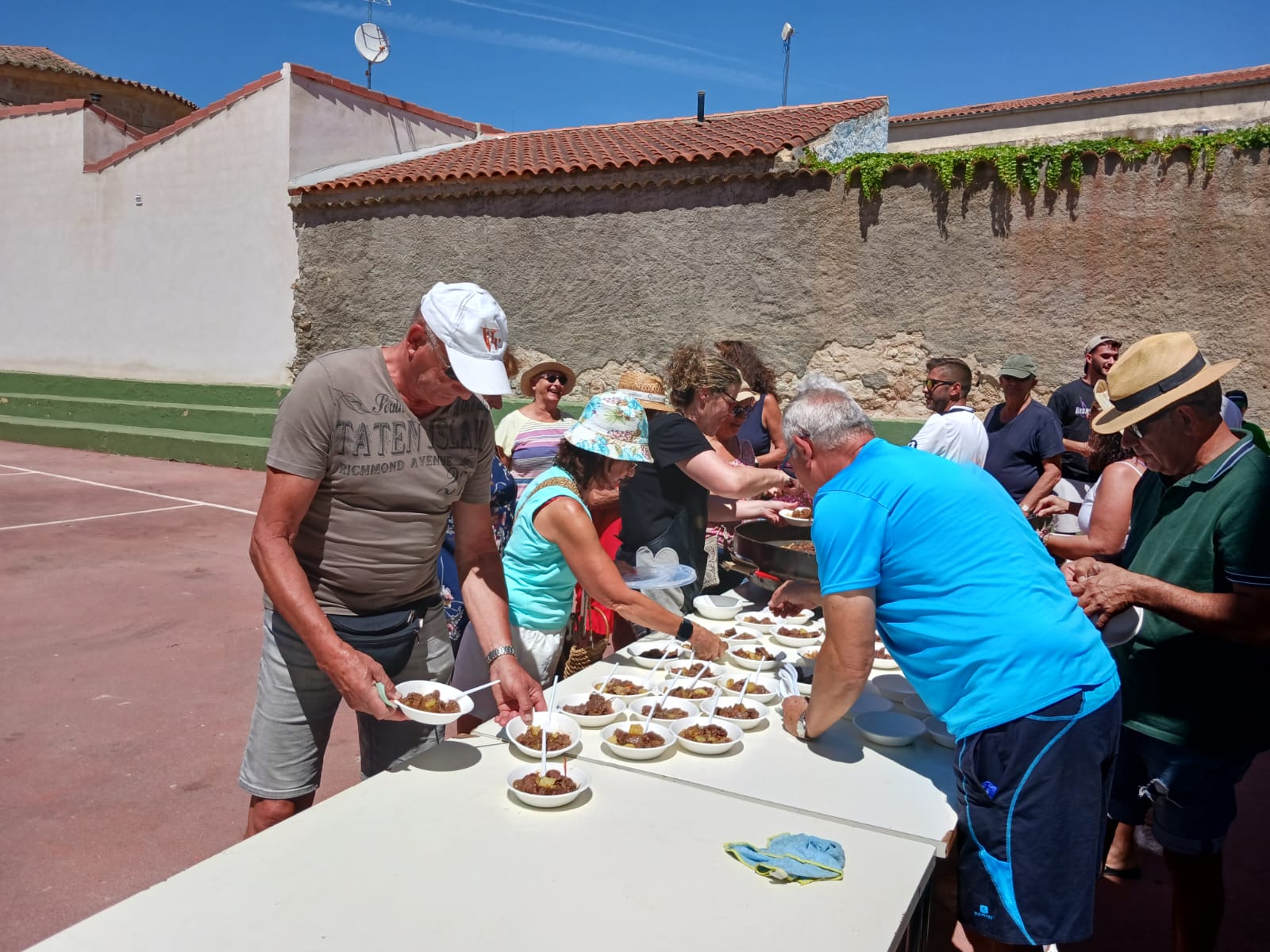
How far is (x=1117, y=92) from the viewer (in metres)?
16.7

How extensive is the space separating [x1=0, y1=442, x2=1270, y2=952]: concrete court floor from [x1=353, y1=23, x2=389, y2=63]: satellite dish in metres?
9.96

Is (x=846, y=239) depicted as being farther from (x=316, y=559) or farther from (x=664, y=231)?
(x=316, y=559)

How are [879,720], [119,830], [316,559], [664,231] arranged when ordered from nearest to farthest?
[316,559]
[879,720]
[119,830]
[664,231]

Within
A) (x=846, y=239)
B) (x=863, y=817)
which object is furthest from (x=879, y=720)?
(x=846, y=239)

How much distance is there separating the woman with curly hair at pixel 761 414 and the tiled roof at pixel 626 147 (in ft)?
14.2

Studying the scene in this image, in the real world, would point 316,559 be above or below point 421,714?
above

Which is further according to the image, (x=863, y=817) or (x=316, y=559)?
(x=316, y=559)

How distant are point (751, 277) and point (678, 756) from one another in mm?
7743

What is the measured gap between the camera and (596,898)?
1.71m

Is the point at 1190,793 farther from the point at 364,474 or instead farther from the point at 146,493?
the point at 146,493

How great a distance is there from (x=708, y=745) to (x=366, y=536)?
40.1 inches

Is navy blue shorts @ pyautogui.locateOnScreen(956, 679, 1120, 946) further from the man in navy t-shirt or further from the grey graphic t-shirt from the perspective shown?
the man in navy t-shirt

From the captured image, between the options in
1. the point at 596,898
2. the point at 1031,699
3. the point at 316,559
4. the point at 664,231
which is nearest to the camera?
the point at 596,898

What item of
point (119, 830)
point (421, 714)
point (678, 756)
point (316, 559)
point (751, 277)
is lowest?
point (119, 830)
